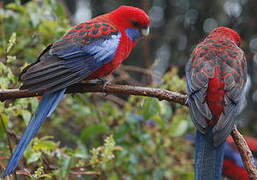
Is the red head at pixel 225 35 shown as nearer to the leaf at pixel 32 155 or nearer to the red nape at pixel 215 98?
the red nape at pixel 215 98

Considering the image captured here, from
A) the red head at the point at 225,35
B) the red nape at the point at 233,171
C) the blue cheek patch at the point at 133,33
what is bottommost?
the red nape at the point at 233,171

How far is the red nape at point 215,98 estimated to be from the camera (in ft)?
8.07

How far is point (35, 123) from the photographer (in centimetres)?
235

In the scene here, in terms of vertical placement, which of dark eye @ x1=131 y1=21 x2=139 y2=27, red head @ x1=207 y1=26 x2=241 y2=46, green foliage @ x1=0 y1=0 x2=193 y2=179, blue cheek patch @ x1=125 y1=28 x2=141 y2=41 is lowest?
green foliage @ x1=0 y1=0 x2=193 y2=179

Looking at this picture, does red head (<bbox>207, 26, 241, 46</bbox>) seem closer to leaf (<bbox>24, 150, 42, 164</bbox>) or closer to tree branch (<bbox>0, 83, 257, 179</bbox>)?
tree branch (<bbox>0, 83, 257, 179</bbox>)

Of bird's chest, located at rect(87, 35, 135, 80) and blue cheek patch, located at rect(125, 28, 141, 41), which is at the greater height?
blue cheek patch, located at rect(125, 28, 141, 41)

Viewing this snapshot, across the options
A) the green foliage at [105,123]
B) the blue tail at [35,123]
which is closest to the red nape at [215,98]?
the green foliage at [105,123]

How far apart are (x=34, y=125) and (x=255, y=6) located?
3534 mm

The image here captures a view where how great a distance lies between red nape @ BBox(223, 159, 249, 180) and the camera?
4.47 meters

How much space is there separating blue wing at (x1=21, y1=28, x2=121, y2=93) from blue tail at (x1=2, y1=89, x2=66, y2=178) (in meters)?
0.05

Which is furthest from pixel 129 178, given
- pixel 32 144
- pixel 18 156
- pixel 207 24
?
pixel 207 24

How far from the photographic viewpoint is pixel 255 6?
5.11 meters

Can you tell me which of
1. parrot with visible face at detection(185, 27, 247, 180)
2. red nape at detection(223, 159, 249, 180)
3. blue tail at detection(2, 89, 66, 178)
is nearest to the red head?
parrot with visible face at detection(185, 27, 247, 180)

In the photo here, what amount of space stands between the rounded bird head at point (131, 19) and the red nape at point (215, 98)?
0.88m
